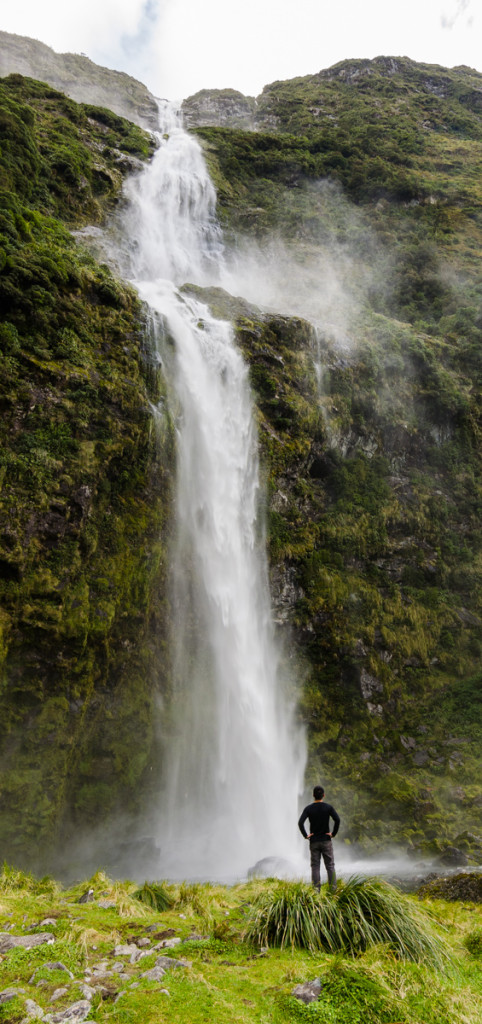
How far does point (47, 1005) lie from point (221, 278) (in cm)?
3536

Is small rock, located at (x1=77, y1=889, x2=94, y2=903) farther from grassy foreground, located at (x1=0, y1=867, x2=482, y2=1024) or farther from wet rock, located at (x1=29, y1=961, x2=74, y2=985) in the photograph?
wet rock, located at (x1=29, y1=961, x2=74, y2=985)

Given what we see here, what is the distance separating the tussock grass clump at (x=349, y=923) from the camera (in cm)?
453

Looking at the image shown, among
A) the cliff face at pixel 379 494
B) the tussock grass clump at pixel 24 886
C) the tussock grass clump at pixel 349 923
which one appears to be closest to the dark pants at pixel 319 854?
the tussock grass clump at pixel 349 923

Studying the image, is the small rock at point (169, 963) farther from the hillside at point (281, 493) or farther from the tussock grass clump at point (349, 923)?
the hillside at point (281, 493)

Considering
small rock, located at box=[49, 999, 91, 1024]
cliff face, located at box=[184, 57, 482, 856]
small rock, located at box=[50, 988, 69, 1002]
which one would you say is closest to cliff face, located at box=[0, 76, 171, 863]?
cliff face, located at box=[184, 57, 482, 856]

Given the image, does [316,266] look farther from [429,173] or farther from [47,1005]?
[47,1005]

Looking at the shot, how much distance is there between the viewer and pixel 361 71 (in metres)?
63.7

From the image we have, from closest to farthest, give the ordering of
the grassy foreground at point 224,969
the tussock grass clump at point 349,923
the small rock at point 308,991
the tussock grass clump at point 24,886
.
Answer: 1. the grassy foreground at point 224,969
2. the small rock at point 308,991
3. the tussock grass clump at point 349,923
4. the tussock grass clump at point 24,886

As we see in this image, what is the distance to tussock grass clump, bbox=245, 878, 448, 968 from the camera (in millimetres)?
4527

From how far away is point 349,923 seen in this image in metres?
4.81

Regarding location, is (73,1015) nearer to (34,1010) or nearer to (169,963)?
(34,1010)

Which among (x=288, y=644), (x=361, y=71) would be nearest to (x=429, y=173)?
(x=361, y=71)

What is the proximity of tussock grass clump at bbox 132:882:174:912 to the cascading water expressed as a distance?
23.8ft

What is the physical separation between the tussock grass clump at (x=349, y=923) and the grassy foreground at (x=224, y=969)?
2cm
